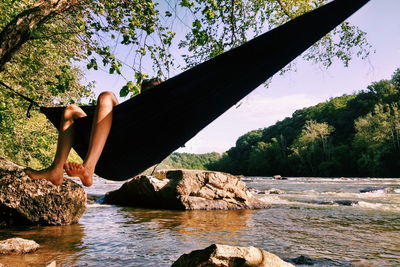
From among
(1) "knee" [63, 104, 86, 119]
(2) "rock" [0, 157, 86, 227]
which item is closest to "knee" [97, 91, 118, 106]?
(1) "knee" [63, 104, 86, 119]

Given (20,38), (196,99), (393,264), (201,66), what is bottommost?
(393,264)

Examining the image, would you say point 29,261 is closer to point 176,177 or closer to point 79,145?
point 79,145

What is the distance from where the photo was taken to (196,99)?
2113mm

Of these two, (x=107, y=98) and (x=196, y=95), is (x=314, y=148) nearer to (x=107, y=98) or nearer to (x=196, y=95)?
(x=196, y=95)

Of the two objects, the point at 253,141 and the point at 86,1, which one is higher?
the point at 253,141

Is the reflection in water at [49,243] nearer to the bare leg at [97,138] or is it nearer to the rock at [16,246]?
the rock at [16,246]

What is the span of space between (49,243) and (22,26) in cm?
285

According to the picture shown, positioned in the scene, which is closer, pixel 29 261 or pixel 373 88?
pixel 29 261

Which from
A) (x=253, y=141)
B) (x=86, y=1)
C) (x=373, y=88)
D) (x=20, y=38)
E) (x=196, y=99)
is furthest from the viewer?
(x=253, y=141)

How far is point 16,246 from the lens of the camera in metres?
3.46

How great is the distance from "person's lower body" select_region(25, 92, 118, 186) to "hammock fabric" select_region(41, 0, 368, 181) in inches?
2.1

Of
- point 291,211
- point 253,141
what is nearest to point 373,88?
point 253,141

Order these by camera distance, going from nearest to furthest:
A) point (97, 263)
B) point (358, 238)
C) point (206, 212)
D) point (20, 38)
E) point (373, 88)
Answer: point (20, 38), point (97, 263), point (358, 238), point (206, 212), point (373, 88)

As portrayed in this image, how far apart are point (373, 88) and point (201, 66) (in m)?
49.5
